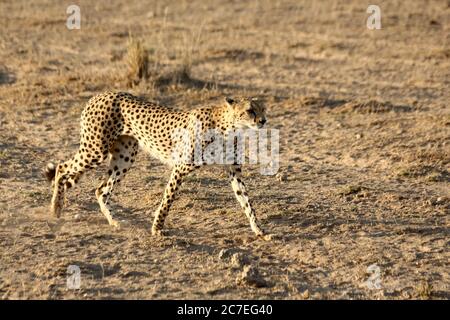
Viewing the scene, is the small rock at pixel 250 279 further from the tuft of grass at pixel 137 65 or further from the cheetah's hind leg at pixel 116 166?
the tuft of grass at pixel 137 65

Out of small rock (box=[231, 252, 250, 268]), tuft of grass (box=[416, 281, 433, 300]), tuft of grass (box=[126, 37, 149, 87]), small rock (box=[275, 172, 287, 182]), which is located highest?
tuft of grass (box=[126, 37, 149, 87])

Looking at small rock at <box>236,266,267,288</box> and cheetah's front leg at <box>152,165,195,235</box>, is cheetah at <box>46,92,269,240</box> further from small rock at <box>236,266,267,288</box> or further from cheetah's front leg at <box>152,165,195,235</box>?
small rock at <box>236,266,267,288</box>

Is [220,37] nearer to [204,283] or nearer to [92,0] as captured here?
[92,0]

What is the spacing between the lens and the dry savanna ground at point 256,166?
624 centimetres

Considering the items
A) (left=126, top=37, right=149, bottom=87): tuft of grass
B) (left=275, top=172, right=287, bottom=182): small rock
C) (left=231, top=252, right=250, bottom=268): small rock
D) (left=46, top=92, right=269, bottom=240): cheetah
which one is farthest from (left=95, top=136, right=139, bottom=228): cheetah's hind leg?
(left=126, top=37, right=149, bottom=87): tuft of grass

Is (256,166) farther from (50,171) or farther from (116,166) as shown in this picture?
(50,171)

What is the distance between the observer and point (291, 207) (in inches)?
299

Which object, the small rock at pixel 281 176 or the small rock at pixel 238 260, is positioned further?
the small rock at pixel 281 176

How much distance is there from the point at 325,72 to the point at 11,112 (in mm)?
4724

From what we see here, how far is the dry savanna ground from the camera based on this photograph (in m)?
6.24

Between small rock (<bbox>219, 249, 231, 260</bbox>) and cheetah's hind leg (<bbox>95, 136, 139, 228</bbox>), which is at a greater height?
cheetah's hind leg (<bbox>95, 136, 139, 228</bbox>)

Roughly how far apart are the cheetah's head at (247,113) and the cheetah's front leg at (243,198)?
434 mm

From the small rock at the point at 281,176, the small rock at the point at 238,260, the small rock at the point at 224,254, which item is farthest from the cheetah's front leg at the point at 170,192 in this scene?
the small rock at the point at 281,176
